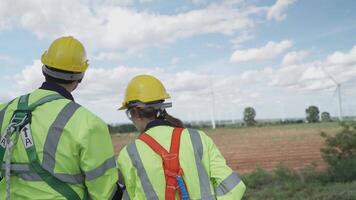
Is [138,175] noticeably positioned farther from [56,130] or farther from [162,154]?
[56,130]

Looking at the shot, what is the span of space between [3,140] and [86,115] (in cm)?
50

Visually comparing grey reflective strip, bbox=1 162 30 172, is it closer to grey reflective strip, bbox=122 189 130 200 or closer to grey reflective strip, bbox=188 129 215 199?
grey reflective strip, bbox=122 189 130 200

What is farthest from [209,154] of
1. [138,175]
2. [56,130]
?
[56,130]

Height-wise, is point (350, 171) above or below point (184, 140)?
below

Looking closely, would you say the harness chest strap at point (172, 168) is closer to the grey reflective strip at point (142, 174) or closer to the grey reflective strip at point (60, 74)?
the grey reflective strip at point (142, 174)

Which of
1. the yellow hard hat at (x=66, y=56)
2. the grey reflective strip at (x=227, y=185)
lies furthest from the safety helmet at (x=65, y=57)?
the grey reflective strip at (x=227, y=185)

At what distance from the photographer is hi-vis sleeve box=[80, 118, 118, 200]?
92.6 inches

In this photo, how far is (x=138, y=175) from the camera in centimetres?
265

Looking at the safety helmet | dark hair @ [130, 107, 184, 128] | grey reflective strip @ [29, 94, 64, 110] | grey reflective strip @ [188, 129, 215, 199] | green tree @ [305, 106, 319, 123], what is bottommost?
grey reflective strip @ [188, 129, 215, 199]

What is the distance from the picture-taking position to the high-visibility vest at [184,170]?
2.62 metres

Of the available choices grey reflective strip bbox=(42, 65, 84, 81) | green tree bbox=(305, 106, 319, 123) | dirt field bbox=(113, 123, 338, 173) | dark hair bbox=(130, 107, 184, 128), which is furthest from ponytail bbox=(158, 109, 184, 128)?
green tree bbox=(305, 106, 319, 123)

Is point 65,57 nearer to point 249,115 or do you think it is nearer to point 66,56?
point 66,56

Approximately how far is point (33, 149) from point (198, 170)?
0.94m

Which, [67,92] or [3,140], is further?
[67,92]
